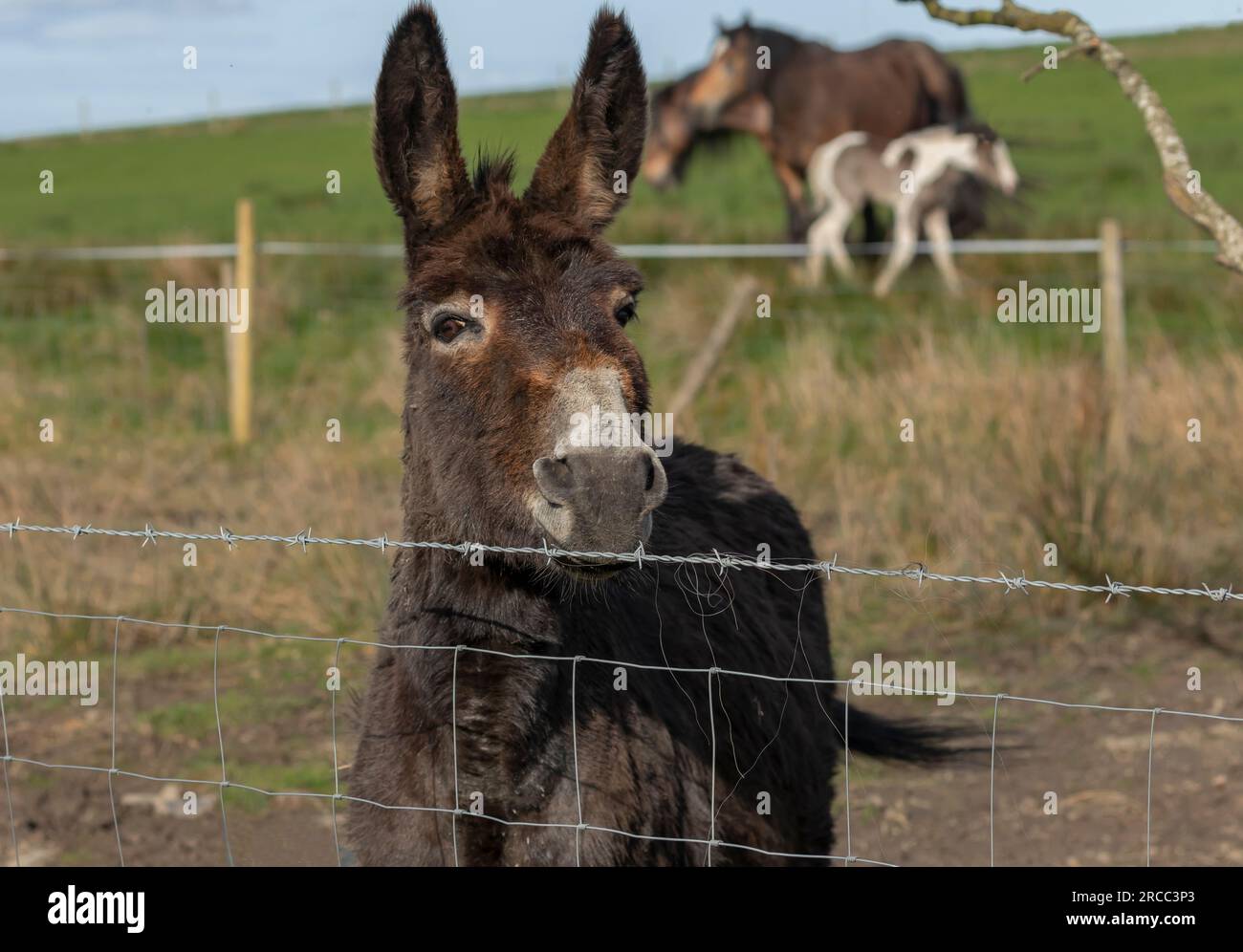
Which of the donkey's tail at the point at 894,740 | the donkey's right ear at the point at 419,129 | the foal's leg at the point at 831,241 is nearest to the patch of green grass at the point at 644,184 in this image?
the foal's leg at the point at 831,241

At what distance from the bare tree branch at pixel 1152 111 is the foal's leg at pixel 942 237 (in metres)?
10.0

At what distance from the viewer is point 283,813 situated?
Answer: 5.45 meters

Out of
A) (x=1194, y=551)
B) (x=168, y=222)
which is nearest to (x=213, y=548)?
(x=1194, y=551)

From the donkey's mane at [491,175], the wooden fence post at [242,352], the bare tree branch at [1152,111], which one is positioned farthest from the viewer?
the wooden fence post at [242,352]

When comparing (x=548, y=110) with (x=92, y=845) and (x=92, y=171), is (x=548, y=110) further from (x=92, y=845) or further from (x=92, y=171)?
(x=92, y=845)

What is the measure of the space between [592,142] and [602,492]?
4.17 ft

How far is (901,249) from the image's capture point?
15570mm

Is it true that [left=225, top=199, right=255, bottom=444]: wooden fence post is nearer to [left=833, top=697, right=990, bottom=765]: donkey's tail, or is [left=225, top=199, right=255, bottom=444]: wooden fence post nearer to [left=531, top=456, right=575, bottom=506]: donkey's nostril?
[left=833, top=697, right=990, bottom=765]: donkey's tail

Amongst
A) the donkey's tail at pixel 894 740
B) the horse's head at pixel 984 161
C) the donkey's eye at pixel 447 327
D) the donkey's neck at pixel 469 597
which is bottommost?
the donkey's tail at pixel 894 740

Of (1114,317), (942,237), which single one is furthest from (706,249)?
(942,237)

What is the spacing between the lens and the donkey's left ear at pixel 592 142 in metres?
3.64

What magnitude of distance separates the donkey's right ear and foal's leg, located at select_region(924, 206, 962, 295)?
462 inches

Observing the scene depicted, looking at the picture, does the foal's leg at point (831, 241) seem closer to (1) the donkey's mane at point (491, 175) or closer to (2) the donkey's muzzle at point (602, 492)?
(1) the donkey's mane at point (491, 175)

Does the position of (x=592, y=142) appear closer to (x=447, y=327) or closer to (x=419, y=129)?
(x=419, y=129)
